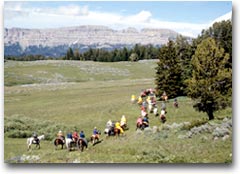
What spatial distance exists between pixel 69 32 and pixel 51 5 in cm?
78

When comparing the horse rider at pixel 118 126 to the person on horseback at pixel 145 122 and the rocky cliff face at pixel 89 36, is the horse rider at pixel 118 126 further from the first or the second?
the rocky cliff face at pixel 89 36

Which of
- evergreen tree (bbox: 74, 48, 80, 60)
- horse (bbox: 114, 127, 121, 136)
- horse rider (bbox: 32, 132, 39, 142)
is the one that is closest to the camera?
horse rider (bbox: 32, 132, 39, 142)

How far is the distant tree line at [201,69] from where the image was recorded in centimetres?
906

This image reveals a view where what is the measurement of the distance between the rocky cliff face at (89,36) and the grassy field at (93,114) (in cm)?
54

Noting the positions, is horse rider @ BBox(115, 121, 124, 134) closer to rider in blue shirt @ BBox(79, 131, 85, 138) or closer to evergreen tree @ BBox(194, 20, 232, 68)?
rider in blue shirt @ BBox(79, 131, 85, 138)

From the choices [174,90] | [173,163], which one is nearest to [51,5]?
[174,90]

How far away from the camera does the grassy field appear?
8.91 metres

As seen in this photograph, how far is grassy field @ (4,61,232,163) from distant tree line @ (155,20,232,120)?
232 millimetres

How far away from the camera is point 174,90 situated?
9617 mm

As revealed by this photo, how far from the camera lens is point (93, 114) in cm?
954

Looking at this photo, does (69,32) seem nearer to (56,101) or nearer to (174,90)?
(56,101)

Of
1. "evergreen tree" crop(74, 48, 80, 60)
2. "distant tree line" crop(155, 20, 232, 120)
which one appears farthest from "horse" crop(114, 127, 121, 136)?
"evergreen tree" crop(74, 48, 80, 60)

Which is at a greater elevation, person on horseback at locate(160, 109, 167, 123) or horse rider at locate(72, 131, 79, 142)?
person on horseback at locate(160, 109, 167, 123)

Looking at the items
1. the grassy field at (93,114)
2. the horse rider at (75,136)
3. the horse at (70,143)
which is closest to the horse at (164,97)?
the grassy field at (93,114)
